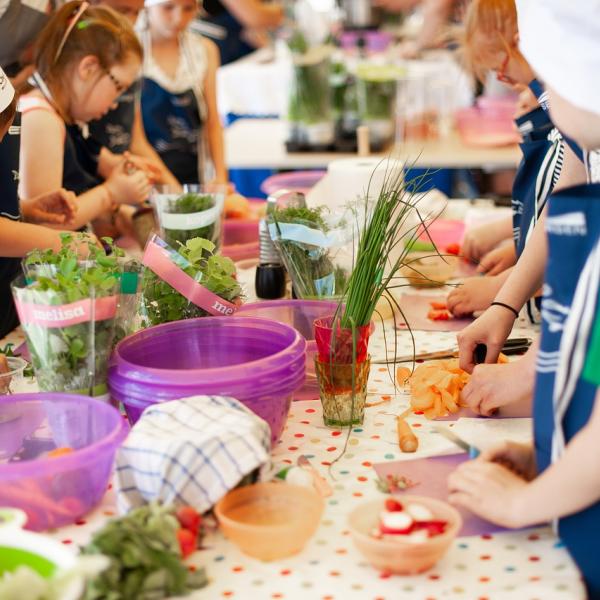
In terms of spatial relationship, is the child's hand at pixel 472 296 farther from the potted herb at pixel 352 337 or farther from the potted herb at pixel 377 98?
the potted herb at pixel 377 98

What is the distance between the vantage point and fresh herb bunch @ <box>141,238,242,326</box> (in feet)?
4.94

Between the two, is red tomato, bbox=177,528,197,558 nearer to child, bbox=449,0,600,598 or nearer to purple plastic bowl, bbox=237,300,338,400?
child, bbox=449,0,600,598

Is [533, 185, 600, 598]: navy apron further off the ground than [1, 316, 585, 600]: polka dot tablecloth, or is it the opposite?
[533, 185, 600, 598]: navy apron

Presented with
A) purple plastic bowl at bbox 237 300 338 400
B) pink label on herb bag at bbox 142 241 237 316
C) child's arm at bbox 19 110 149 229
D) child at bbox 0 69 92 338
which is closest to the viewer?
pink label on herb bag at bbox 142 241 237 316

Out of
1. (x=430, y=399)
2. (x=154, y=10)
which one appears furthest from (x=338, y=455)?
(x=154, y=10)

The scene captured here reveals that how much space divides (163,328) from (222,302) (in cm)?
11

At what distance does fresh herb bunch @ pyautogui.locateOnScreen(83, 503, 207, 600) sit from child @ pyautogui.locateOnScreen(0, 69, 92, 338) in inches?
36.6

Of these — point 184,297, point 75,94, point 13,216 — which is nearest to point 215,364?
point 184,297

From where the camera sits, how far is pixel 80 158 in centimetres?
258

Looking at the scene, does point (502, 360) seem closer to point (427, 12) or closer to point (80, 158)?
point (80, 158)

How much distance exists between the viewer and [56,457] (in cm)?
110

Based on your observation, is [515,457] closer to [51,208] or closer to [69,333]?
[69,333]

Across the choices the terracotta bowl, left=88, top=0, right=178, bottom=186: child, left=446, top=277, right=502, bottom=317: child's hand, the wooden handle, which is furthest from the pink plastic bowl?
the terracotta bowl

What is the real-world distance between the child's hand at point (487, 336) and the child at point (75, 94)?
110 centimetres
